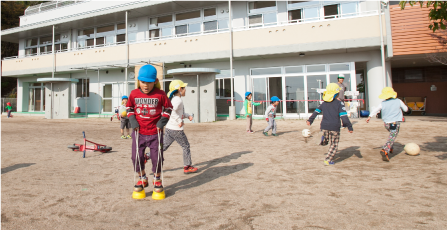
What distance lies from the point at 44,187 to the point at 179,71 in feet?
39.6

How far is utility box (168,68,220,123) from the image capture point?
1600cm

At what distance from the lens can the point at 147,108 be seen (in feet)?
12.5

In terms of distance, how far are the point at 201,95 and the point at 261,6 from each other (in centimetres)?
802

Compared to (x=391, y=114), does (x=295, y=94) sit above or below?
above

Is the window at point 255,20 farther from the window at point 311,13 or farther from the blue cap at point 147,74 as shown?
the blue cap at point 147,74

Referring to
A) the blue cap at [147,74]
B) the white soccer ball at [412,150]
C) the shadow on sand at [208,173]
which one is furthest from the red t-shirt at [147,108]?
the white soccer ball at [412,150]

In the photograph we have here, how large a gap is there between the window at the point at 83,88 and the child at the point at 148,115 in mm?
23427

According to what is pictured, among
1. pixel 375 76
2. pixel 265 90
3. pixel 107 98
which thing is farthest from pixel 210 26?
pixel 375 76

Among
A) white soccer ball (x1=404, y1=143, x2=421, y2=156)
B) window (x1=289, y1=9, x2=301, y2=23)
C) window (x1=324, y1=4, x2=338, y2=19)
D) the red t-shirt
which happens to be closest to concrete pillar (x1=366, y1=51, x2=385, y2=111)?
window (x1=324, y1=4, x2=338, y2=19)

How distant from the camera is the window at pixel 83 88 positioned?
24.6 meters

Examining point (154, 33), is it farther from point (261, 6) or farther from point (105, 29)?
point (261, 6)

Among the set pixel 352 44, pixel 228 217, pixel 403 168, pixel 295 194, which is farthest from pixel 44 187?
pixel 352 44

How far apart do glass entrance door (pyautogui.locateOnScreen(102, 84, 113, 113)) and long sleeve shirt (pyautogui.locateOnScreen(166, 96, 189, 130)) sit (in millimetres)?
20322

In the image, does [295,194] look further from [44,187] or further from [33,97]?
[33,97]
